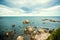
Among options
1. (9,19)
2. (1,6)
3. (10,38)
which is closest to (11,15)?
(9,19)

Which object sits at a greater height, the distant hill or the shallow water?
the shallow water

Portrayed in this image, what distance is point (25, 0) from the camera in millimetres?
1388

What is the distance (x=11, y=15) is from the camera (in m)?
1.40

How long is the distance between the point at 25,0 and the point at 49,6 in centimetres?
29

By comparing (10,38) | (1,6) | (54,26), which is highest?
(1,6)

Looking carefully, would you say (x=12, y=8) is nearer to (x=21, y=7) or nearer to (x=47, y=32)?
(x=21, y=7)

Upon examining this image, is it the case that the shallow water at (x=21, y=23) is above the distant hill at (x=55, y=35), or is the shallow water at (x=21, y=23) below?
above

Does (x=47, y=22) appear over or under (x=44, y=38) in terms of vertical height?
over

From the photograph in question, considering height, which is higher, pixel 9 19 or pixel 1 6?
pixel 1 6

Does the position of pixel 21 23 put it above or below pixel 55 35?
above

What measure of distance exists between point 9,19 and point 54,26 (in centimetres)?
52

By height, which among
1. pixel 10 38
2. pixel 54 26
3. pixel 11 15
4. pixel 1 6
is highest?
pixel 1 6

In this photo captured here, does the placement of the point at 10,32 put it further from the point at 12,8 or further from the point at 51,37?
the point at 51,37

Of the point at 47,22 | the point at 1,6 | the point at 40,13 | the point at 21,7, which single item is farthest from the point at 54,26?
the point at 1,6
